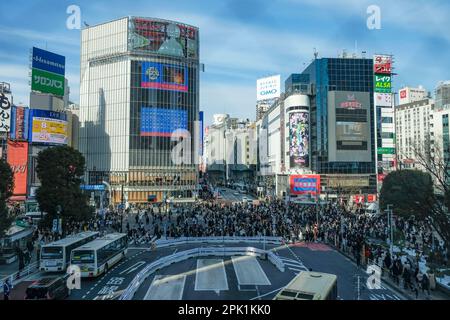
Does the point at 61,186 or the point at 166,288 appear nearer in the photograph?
the point at 166,288

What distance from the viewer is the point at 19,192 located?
55344 mm

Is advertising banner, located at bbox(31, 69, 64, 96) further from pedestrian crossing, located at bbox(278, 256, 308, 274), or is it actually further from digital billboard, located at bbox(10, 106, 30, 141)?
pedestrian crossing, located at bbox(278, 256, 308, 274)

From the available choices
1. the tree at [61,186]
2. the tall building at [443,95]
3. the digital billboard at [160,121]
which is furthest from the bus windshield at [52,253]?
the tall building at [443,95]

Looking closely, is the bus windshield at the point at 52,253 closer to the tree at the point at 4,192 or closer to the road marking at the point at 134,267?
the tree at the point at 4,192

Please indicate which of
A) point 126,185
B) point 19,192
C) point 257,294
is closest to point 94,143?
point 126,185

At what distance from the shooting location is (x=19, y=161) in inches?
2250

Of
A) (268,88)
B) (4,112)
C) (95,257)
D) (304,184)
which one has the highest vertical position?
(268,88)

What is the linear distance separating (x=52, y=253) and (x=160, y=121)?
50.3 meters

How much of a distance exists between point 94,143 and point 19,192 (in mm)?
17774

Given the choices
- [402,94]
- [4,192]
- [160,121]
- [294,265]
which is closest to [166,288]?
[294,265]

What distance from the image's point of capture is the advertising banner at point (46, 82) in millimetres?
56500

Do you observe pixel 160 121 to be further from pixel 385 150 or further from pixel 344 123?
pixel 385 150

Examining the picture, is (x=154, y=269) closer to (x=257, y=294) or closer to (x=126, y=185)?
(x=257, y=294)

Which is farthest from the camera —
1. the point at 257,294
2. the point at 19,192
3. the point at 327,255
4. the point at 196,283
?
the point at 19,192
